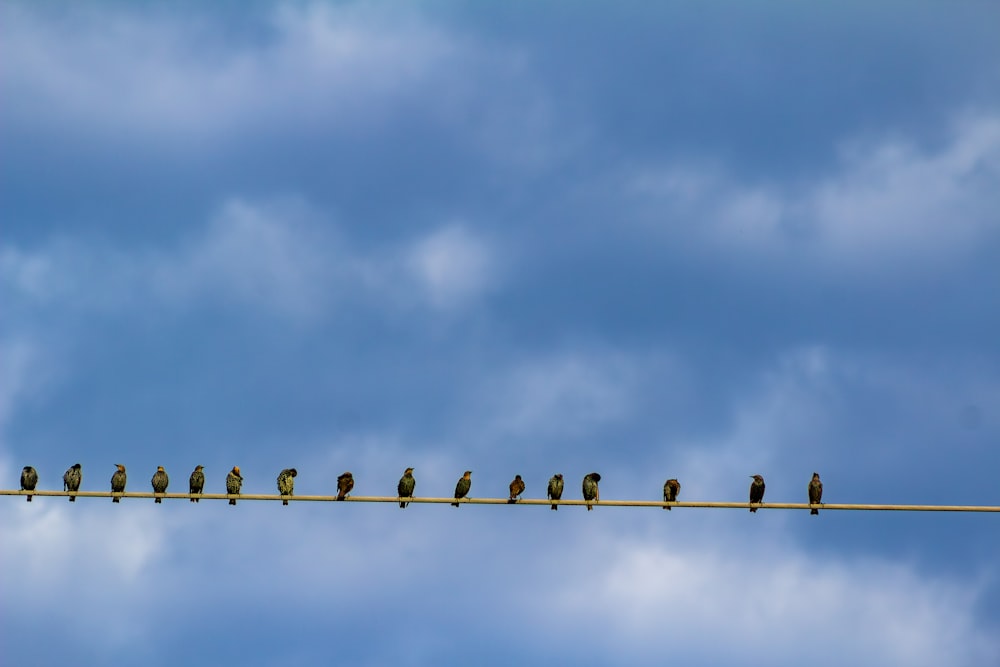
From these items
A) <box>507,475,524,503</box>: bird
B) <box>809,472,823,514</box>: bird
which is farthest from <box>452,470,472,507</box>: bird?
<box>809,472,823,514</box>: bird

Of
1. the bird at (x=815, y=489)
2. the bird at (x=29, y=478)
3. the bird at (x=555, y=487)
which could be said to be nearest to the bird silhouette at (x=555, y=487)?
the bird at (x=555, y=487)

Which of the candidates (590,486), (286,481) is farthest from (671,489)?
(286,481)

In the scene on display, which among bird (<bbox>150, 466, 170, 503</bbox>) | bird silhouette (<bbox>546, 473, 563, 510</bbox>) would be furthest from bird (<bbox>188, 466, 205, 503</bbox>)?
bird silhouette (<bbox>546, 473, 563, 510</bbox>)

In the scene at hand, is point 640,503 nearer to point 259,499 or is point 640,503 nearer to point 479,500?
point 479,500

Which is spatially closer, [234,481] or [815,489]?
[815,489]

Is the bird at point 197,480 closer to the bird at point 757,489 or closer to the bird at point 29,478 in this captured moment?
the bird at point 29,478

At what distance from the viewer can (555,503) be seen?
124 ft

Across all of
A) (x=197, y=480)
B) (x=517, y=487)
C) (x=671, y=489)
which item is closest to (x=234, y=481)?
(x=197, y=480)

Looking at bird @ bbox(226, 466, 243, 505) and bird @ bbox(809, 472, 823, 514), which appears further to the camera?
bird @ bbox(226, 466, 243, 505)

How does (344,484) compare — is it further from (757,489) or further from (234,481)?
(757,489)

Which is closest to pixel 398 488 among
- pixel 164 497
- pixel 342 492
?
pixel 342 492

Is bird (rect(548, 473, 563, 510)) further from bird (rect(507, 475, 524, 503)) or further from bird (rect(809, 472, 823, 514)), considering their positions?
bird (rect(809, 472, 823, 514))

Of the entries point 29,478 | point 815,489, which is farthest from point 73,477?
point 815,489

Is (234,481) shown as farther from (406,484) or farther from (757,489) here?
(757,489)
